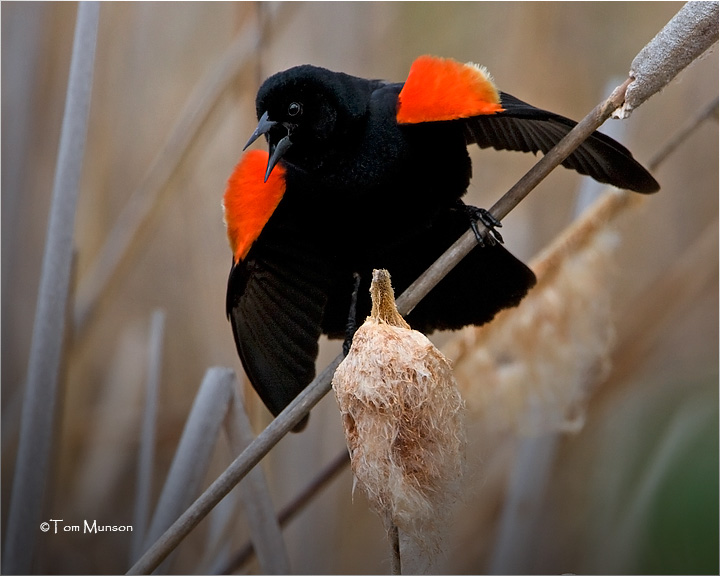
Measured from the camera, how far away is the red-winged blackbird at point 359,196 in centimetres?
88

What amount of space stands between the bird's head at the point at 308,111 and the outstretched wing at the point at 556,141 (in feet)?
0.55

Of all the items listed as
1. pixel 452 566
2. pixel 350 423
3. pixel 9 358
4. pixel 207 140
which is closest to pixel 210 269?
pixel 207 140

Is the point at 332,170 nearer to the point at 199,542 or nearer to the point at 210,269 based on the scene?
the point at 210,269

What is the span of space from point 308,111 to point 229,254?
66cm

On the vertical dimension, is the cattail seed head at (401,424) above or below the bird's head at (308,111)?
below

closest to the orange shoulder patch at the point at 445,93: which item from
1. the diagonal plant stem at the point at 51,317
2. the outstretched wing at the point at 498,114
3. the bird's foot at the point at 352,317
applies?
the outstretched wing at the point at 498,114

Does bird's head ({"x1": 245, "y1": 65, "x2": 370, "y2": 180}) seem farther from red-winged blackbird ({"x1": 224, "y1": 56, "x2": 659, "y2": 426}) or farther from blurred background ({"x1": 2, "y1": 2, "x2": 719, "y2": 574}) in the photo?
blurred background ({"x1": 2, "y1": 2, "x2": 719, "y2": 574})

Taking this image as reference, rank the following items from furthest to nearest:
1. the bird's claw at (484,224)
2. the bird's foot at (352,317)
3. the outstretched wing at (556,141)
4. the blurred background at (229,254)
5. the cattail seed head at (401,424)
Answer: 1. the blurred background at (229,254)
2. the bird's foot at (352,317)
3. the bird's claw at (484,224)
4. the outstretched wing at (556,141)
5. the cattail seed head at (401,424)

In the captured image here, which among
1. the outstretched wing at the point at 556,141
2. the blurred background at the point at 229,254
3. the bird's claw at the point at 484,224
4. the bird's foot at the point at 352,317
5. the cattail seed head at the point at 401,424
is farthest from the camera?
the blurred background at the point at 229,254

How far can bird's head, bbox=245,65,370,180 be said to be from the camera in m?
0.90

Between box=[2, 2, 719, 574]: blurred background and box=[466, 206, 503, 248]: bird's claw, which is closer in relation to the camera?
box=[466, 206, 503, 248]: bird's claw

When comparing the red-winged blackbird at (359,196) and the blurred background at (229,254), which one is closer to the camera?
the red-winged blackbird at (359,196)

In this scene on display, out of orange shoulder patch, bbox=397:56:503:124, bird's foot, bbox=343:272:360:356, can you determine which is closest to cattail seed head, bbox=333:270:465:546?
orange shoulder patch, bbox=397:56:503:124

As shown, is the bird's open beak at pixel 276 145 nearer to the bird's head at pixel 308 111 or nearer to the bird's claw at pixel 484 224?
the bird's head at pixel 308 111
